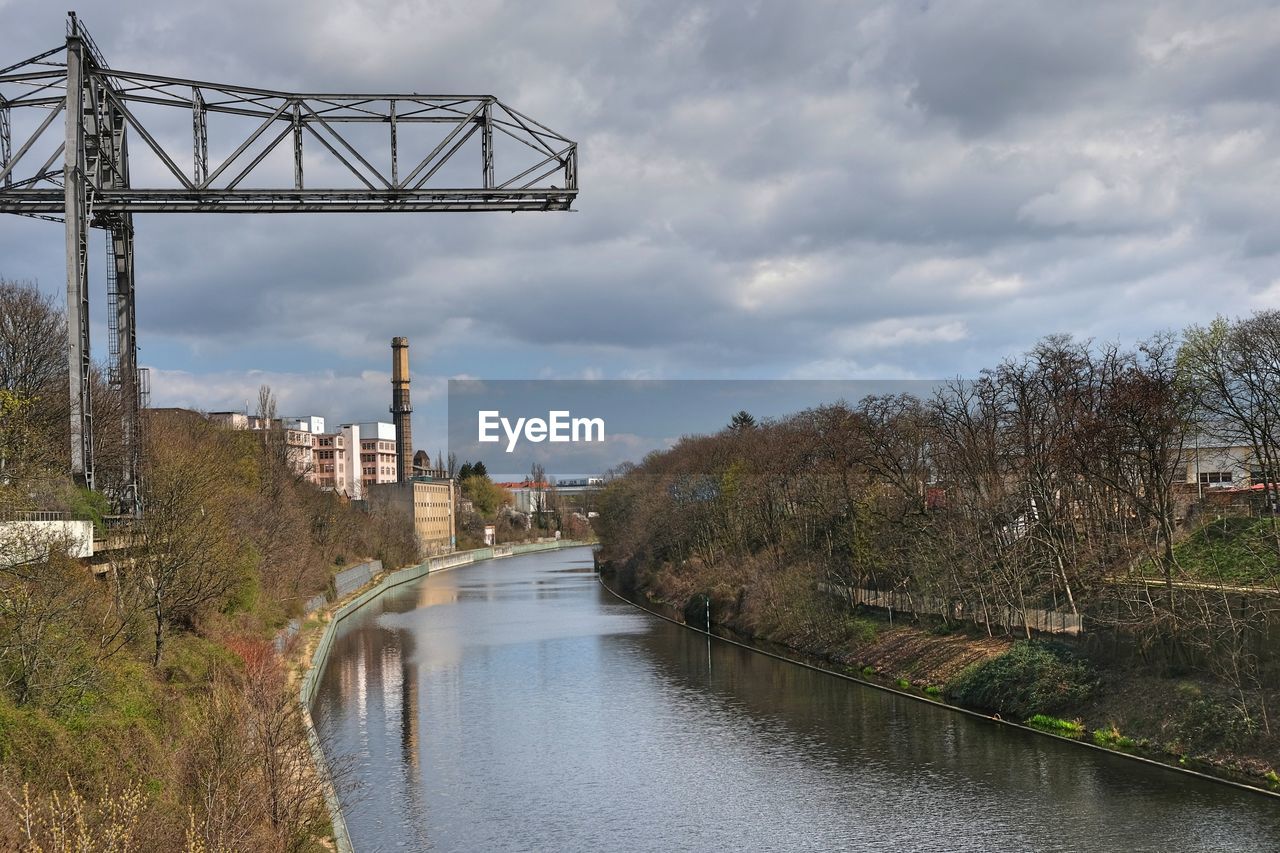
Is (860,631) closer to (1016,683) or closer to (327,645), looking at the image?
(1016,683)

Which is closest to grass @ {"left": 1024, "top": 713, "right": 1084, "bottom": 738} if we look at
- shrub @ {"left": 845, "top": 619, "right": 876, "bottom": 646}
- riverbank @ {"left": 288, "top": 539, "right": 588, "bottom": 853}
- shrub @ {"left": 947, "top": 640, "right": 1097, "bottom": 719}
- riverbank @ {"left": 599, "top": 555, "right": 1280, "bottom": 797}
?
riverbank @ {"left": 599, "top": 555, "right": 1280, "bottom": 797}

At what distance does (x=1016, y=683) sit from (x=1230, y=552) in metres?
9.63

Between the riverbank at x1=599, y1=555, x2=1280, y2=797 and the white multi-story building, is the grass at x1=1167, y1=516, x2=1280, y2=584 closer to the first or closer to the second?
the riverbank at x1=599, y1=555, x2=1280, y2=797

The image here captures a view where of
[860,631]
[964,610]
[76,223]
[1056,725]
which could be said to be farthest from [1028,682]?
[76,223]

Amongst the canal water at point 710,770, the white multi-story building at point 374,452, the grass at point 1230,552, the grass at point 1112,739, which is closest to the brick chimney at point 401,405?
the white multi-story building at point 374,452

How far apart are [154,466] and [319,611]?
22238 millimetres

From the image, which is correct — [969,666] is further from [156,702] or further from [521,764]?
[156,702]

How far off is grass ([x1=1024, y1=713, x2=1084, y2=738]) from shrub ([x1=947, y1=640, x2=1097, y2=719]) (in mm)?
310

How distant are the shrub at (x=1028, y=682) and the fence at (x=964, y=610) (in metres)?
1.11

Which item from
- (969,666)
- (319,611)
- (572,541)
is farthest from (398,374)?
(969,666)

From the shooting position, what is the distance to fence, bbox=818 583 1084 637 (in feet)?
111

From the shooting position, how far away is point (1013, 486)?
134 ft

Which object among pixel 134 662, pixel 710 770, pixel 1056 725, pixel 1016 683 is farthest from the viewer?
pixel 1016 683

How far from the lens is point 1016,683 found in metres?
31.8
